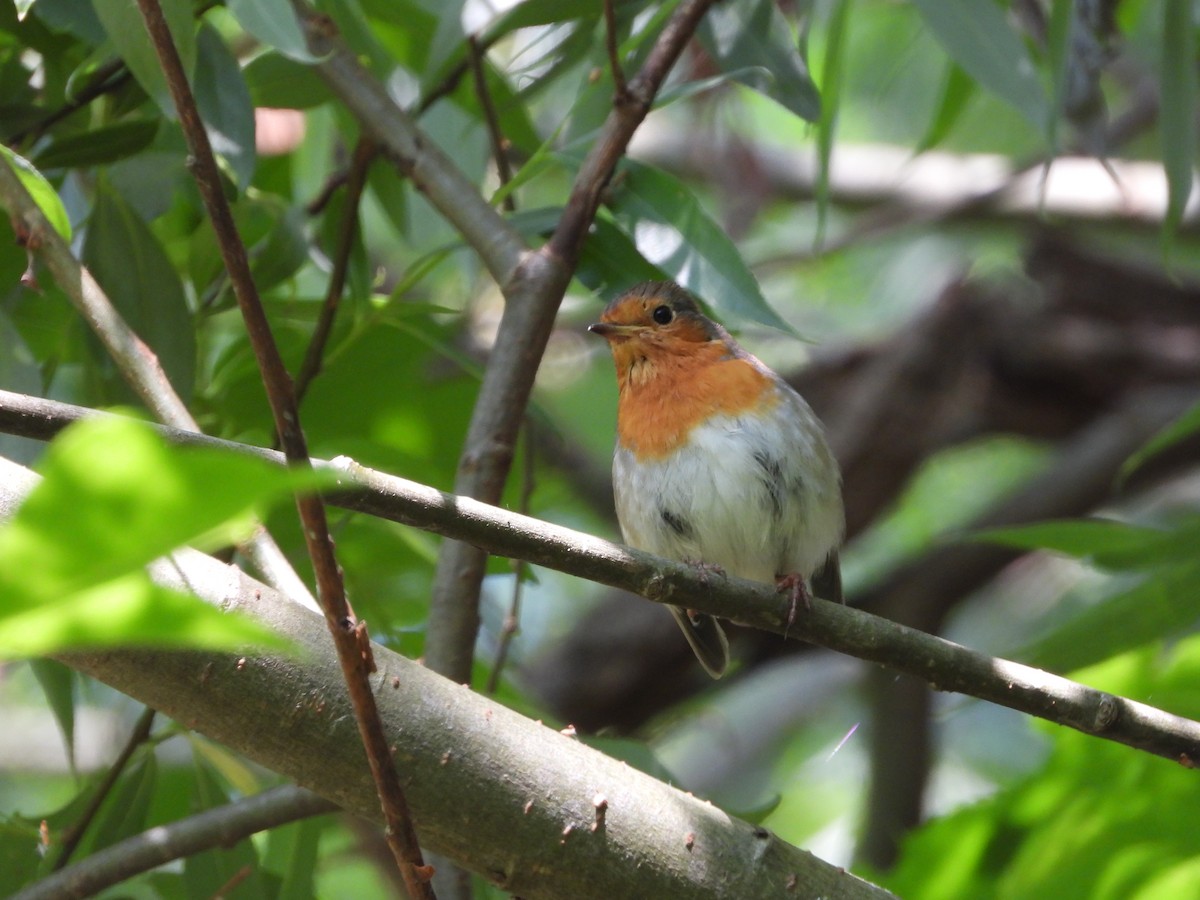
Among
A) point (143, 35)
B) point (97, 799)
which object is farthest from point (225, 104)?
point (97, 799)

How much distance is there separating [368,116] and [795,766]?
588 cm

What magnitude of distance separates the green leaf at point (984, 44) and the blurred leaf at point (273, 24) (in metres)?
1.44

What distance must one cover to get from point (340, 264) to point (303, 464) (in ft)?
5.30

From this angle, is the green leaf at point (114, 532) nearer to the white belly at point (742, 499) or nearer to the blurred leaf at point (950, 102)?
the white belly at point (742, 499)

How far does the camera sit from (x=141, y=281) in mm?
2770

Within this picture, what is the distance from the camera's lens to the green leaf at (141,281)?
2.76 metres

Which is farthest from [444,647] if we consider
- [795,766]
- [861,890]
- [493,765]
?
[795,766]

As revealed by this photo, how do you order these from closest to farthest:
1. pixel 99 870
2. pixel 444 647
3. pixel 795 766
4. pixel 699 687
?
pixel 99 870, pixel 444 647, pixel 699 687, pixel 795 766

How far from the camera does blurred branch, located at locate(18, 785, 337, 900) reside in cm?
223

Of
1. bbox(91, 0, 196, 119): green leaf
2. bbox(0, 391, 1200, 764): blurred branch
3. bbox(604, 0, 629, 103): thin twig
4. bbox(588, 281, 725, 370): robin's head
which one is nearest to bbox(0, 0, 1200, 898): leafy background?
bbox(91, 0, 196, 119): green leaf

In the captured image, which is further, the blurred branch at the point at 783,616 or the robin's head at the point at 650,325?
the robin's head at the point at 650,325

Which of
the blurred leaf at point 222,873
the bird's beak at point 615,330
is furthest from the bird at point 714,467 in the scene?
the blurred leaf at point 222,873

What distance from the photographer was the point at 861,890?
6.80ft

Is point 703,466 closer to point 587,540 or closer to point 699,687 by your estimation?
point 587,540
